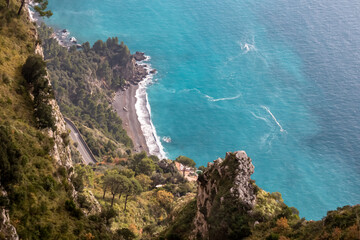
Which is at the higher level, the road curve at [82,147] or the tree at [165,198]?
the road curve at [82,147]

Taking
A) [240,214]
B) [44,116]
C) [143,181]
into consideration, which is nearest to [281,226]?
[240,214]

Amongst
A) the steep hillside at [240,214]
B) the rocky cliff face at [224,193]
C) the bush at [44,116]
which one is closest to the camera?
the steep hillside at [240,214]

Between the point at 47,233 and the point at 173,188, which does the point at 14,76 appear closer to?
the point at 47,233

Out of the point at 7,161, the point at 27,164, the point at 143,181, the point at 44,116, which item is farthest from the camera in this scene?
the point at 143,181

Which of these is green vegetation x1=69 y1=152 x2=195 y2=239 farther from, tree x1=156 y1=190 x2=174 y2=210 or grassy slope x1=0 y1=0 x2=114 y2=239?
grassy slope x1=0 y1=0 x2=114 y2=239

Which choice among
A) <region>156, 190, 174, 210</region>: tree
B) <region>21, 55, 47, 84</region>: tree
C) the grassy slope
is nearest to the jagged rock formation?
the grassy slope

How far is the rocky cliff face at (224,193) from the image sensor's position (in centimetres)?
5719

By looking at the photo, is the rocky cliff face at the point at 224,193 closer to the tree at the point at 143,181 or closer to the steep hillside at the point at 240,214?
the steep hillside at the point at 240,214

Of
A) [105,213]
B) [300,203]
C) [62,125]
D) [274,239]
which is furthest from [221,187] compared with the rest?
[300,203]

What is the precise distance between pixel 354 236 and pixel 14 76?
57.1m

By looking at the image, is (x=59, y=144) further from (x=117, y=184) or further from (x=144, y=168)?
(x=144, y=168)

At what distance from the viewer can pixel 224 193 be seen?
59.1m

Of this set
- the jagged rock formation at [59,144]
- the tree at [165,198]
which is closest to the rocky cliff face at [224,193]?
the jagged rock formation at [59,144]

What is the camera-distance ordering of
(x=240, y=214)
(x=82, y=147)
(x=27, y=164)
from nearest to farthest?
(x=27, y=164), (x=240, y=214), (x=82, y=147)
